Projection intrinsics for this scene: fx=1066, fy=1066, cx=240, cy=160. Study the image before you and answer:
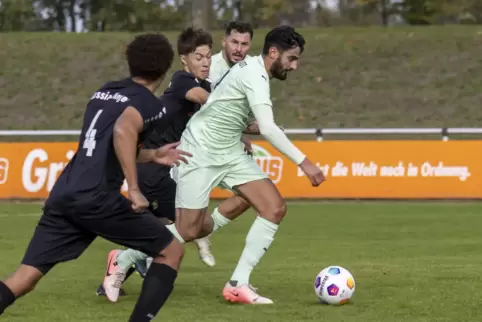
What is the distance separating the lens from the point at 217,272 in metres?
10.2

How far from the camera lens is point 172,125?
9.03 m

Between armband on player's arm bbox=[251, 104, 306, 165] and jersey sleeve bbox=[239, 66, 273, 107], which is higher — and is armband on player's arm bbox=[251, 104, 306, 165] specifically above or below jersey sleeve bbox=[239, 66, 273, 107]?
below

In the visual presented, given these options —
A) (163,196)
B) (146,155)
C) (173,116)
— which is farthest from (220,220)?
(146,155)

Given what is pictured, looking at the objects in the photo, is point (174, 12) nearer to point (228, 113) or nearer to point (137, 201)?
point (228, 113)

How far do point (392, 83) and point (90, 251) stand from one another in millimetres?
20528

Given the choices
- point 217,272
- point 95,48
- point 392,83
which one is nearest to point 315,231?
point 217,272

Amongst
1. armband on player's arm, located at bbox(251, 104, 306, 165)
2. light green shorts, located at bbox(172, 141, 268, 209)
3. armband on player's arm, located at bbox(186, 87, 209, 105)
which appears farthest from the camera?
armband on player's arm, located at bbox(186, 87, 209, 105)

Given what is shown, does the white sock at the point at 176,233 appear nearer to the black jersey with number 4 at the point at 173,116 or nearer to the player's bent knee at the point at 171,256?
the black jersey with number 4 at the point at 173,116

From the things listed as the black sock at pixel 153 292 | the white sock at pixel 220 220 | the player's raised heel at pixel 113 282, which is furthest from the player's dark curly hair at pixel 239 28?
the black sock at pixel 153 292

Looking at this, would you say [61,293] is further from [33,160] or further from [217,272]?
[33,160]

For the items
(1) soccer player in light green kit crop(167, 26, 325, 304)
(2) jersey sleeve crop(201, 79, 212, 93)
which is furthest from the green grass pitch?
(2) jersey sleeve crop(201, 79, 212, 93)

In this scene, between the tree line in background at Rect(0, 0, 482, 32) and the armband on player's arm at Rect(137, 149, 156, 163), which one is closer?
the armband on player's arm at Rect(137, 149, 156, 163)

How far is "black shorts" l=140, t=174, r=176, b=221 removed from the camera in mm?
9273

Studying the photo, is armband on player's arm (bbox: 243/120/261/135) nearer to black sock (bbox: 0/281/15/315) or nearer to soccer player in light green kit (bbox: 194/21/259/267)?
soccer player in light green kit (bbox: 194/21/259/267)
